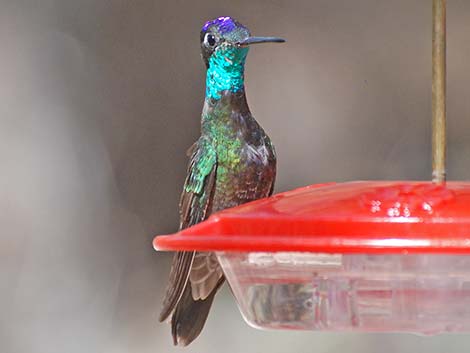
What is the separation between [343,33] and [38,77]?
1.24m

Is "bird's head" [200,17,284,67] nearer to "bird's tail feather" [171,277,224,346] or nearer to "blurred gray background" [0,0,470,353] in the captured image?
"bird's tail feather" [171,277,224,346]

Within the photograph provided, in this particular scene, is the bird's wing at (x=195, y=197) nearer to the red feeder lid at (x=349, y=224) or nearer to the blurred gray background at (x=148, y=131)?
the red feeder lid at (x=349, y=224)

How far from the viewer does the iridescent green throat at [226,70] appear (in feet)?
9.18

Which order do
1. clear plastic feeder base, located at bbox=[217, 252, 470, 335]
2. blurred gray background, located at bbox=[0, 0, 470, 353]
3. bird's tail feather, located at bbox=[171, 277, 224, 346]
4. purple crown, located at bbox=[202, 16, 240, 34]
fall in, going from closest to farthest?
clear plastic feeder base, located at bbox=[217, 252, 470, 335] → purple crown, located at bbox=[202, 16, 240, 34] → bird's tail feather, located at bbox=[171, 277, 224, 346] → blurred gray background, located at bbox=[0, 0, 470, 353]

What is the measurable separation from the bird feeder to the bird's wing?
104 centimetres

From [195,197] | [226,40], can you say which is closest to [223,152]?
→ [195,197]

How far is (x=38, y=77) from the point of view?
15.4ft

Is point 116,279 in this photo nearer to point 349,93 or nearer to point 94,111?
point 94,111

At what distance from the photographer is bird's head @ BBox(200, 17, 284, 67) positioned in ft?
8.97

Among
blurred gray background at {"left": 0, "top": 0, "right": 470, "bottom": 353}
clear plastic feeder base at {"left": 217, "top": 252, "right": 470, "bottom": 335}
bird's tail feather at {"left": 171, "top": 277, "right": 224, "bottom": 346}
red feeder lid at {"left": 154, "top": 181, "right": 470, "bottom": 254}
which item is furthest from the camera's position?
blurred gray background at {"left": 0, "top": 0, "right": 470, "bottom": 353}

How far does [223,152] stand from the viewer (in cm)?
278

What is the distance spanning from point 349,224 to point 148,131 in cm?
Answer: 303

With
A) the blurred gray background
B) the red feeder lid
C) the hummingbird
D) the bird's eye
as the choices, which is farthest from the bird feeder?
the blurred gray background

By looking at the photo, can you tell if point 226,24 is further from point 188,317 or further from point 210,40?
point 188,317
